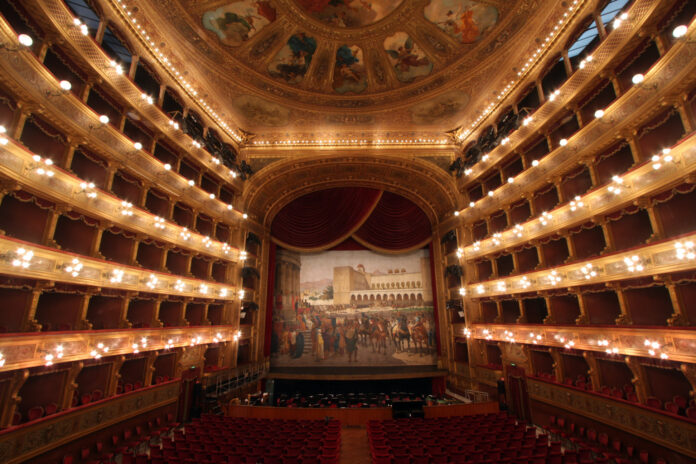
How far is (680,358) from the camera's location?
789 centimetres

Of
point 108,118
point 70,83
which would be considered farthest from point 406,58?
point 70,83

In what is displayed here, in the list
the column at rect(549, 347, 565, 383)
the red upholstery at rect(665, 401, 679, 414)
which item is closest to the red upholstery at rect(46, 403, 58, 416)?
the column at rect(549, 347, 565, 383)

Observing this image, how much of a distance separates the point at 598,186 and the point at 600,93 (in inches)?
145

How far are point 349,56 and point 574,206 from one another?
12.4 meters

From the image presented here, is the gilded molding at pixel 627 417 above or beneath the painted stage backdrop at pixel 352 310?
beneath

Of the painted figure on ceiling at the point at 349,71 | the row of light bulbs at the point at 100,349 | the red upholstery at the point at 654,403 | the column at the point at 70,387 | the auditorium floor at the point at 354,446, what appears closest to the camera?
the row of light bulbs at the point at 100,349

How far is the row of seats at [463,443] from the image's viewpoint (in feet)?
22.9

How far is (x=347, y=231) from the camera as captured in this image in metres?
21.3

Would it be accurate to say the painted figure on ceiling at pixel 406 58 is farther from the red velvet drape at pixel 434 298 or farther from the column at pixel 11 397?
the column at pixel 11 397

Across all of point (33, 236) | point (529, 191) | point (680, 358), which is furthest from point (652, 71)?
point (33, 236)

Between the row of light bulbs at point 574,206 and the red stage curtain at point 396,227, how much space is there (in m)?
3.87

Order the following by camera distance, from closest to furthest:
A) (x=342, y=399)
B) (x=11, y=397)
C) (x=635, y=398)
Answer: (x=11, y=397) < (x=635, y=398) < (x=342, y=399)

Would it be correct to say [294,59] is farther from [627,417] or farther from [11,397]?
[627,417]

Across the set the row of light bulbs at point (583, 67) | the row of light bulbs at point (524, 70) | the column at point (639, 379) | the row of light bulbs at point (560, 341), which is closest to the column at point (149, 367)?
the row of light bulbs at point (560, 341)
